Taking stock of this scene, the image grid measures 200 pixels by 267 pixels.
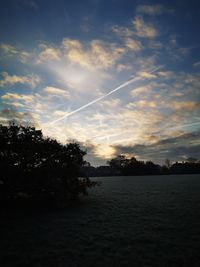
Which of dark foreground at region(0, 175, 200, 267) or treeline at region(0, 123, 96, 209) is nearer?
dark foreground at region(0, 175, 200, 267)

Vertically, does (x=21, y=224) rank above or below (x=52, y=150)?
below

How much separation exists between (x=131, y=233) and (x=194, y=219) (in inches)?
344

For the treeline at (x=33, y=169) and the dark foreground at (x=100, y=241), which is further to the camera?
the treeline at (x=33, y=169)

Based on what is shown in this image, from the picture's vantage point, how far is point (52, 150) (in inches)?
1406

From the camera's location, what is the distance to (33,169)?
32.5 metres

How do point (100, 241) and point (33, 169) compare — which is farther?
point (33, 169)

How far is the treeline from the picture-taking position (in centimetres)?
3136

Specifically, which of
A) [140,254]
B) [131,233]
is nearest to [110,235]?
[131,233]

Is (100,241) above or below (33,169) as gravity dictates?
below

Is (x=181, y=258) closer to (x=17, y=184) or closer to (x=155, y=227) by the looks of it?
(x=155, y=227)

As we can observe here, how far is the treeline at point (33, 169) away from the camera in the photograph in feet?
103

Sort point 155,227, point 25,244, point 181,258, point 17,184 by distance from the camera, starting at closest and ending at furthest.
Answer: point 181,258
point 25,244
point 155,227
point 17,184

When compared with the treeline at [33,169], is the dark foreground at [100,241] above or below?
below

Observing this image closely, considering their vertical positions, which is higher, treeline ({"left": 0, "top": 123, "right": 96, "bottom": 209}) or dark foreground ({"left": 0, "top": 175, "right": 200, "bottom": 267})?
treeline ({"left": 0, "top": 123, "right": 96, "bottom": 209})
